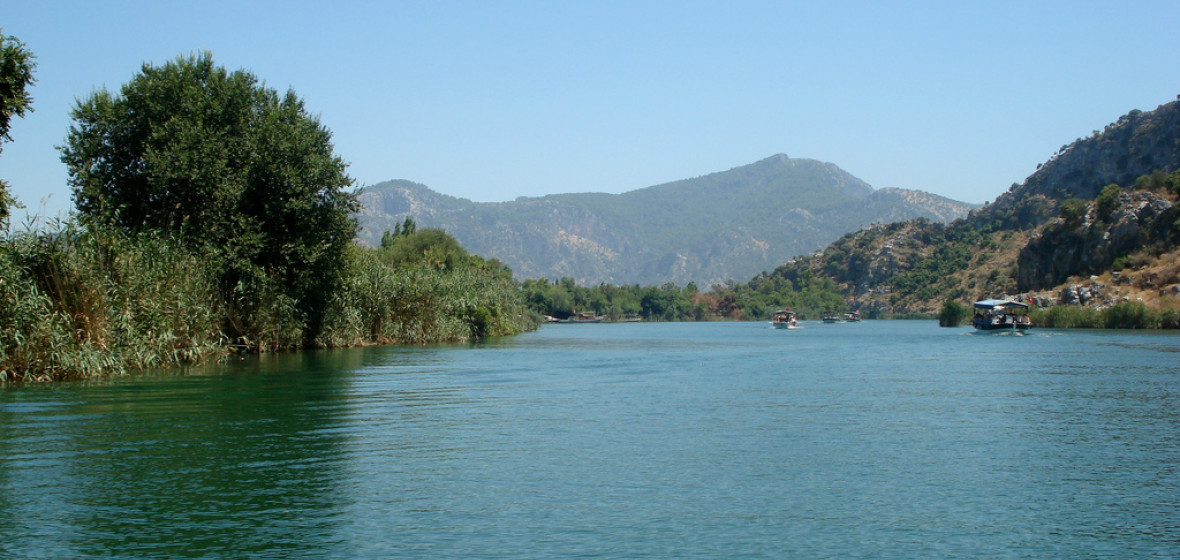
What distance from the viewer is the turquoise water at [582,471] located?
11320 millimetres

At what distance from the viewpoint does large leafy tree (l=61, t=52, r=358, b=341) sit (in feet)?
141

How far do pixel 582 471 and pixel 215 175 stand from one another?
108 feet

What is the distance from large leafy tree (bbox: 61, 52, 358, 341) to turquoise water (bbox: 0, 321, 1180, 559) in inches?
547

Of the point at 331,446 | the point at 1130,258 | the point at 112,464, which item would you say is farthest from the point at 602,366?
the point at 1130,258

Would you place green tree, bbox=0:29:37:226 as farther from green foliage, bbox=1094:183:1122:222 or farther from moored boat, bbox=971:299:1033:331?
green foliage, bbox=1094:183:1122:222

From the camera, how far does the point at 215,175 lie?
141 ft

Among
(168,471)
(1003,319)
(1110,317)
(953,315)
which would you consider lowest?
(168,471)

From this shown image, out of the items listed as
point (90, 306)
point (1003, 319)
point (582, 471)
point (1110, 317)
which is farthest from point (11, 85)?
point (1110, 317)

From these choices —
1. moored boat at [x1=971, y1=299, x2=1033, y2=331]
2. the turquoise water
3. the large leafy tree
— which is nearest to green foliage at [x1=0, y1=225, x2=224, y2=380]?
the turquoise water

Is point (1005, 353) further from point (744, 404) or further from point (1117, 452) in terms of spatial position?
point (1117, 452)

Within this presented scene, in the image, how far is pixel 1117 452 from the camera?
17.9 metres

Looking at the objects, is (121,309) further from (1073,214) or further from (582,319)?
(582,319)

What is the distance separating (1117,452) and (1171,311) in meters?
83.4

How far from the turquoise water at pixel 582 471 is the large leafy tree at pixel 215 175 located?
45.6 feet
